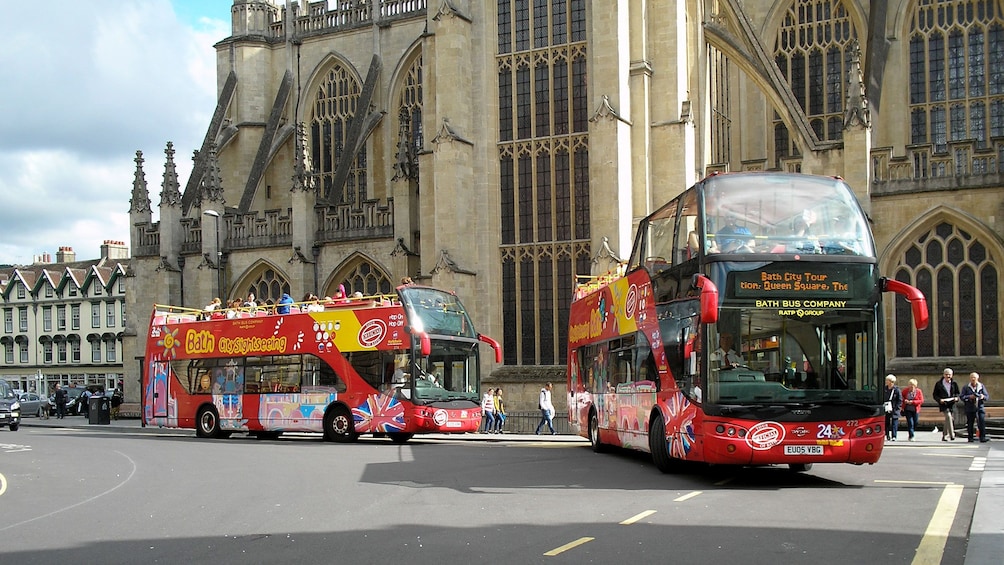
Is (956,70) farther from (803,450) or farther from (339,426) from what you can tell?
(803,450)

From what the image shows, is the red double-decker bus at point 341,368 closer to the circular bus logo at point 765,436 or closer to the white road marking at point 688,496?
the circular bus logo at point 765,436

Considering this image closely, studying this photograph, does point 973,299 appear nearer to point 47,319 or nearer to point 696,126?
point 696,126

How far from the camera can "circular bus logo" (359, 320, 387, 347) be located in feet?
75.3

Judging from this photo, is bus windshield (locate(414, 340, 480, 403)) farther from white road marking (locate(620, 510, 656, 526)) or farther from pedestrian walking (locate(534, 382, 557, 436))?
white road marking (locate(620, 510, 656, 526))

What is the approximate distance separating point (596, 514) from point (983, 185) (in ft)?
66.6

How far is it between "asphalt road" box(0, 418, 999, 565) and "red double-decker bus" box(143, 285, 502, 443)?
12.5ft

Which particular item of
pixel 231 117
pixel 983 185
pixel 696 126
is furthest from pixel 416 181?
pixel 983 185

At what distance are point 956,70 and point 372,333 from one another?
19.6 metres

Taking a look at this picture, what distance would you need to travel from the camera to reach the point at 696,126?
104 feet

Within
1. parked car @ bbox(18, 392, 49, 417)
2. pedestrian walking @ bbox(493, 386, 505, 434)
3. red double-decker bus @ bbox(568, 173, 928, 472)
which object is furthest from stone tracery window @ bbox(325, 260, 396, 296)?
red double-decker bus @ bbox(568, 173, 928, 472)

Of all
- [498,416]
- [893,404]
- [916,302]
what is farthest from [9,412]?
[916,302]

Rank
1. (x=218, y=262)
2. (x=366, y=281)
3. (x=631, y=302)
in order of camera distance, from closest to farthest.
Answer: (x=631, y=302)
(x=366, y=281)
(x=218, y=262)

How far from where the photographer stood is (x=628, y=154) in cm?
2977

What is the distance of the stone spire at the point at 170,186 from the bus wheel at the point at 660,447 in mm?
28707
